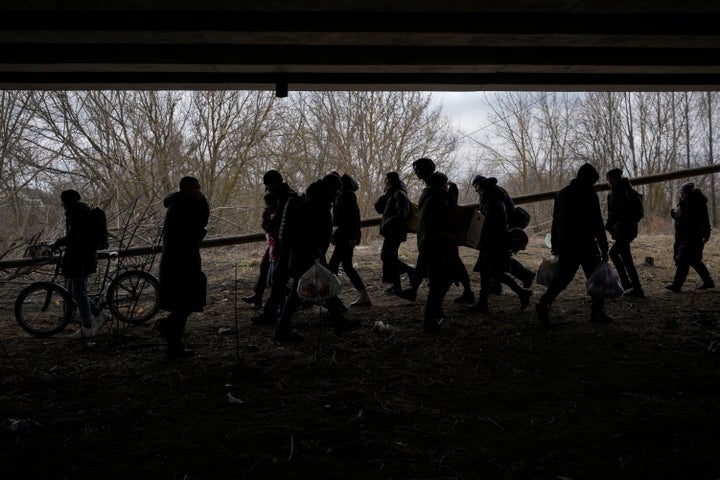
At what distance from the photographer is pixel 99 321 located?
7676 millimetres

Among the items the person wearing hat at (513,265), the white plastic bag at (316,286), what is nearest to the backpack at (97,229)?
the white plastic bag at (316,286)

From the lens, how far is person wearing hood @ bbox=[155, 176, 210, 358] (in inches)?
239

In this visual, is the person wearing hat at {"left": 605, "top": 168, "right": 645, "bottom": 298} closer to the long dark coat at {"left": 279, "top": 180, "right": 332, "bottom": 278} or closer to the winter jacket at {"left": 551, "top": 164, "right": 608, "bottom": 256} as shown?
the winter jacket at {"left": 551, "top": 164, "right": 608, "bottom": 256}

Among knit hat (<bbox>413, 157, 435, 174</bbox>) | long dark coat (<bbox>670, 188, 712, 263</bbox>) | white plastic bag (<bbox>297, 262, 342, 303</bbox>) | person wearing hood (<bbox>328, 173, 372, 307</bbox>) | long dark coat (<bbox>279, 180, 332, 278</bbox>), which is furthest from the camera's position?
long dark coat (<bbox>670, 188, 712, 263</bbox>)

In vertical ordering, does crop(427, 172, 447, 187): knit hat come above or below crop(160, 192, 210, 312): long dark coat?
above

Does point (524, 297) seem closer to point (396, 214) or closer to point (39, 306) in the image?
point (396, 214)

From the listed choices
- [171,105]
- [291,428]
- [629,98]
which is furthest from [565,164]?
[291,428]

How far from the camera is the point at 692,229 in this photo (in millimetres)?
9742

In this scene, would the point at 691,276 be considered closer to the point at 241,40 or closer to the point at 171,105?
the point at 241,40

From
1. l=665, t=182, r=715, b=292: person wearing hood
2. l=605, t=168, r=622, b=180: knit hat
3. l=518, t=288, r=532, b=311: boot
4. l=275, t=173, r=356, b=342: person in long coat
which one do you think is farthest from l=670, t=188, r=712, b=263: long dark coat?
l=275, t=173, r=356, b=342: person in long coat

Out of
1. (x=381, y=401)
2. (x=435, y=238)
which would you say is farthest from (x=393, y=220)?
(x=381, y=401)

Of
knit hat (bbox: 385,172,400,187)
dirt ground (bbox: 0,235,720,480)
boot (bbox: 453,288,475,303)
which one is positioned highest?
knit hat (bbox: 385,172,400,187)

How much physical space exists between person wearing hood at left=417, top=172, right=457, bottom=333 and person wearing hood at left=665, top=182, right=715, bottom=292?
15.7ft

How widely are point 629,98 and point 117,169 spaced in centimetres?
3168
